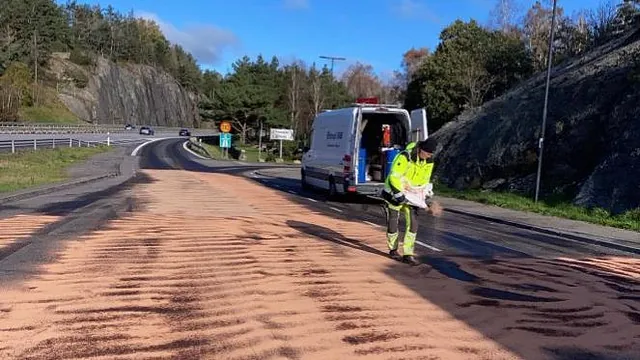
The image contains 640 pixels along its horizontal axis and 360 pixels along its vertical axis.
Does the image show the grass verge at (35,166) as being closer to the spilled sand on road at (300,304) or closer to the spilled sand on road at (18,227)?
the spilled sand on road at (18,227)

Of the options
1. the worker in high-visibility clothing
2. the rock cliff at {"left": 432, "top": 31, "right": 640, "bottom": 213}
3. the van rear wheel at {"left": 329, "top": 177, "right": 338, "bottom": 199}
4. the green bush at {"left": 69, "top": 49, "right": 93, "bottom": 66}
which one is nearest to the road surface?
the worker in high-visibility clothing

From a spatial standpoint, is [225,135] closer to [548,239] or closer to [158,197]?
[158,197]

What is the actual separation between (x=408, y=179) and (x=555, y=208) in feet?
39.2

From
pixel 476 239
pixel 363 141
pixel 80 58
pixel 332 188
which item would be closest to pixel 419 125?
pixel 363 141

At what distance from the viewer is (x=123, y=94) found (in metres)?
123

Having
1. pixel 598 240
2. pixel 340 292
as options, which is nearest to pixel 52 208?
pixel 340 292

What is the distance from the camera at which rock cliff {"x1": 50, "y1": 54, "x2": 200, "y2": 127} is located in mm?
106750

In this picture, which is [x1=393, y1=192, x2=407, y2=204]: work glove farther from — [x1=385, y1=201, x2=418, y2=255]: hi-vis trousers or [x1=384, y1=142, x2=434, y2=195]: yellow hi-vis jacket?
[x1=385, y1=201, x2=418, y2=255]: hi-vis trousers

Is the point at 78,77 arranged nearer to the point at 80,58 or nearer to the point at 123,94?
the point at 80,58

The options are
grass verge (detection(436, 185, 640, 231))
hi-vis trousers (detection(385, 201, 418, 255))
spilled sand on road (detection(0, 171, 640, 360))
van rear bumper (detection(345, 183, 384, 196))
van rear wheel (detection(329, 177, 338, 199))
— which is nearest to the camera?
spilled sand on road (detection(0, 171, 640, 360))

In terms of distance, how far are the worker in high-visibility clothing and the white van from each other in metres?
9.10

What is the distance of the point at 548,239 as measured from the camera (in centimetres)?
1367

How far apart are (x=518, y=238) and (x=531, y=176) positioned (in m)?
10.9

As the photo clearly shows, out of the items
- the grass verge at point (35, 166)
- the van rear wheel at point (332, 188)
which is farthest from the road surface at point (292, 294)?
the grass verge at point (35, 166)
